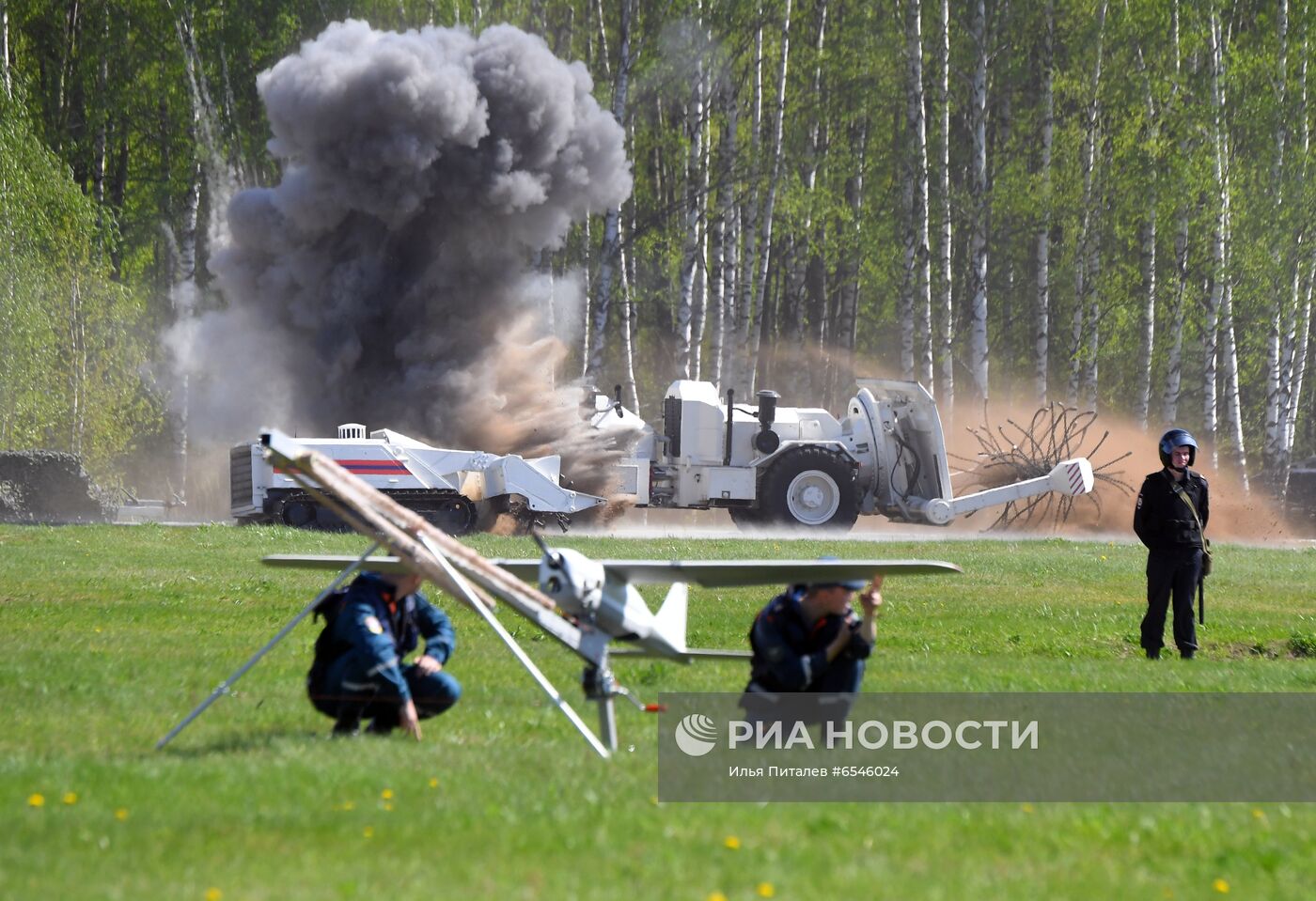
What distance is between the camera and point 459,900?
481 centimetres

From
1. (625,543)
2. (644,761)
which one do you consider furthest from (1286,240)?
→ (644,761)

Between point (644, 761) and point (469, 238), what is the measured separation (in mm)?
23818

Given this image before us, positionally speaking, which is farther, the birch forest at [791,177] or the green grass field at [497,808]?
the birch forest at [791,177]

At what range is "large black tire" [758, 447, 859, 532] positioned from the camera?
84.8 ft

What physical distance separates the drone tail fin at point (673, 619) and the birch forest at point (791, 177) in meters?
22.7

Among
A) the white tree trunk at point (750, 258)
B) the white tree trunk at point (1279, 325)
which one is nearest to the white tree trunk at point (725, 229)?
the white tree trunk at point (750, 258)

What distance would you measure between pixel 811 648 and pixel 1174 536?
19.1 feet

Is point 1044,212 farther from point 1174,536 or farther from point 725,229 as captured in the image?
point 1174,536

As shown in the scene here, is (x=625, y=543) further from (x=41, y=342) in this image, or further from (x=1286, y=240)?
Answer: (x=1286, y=240)

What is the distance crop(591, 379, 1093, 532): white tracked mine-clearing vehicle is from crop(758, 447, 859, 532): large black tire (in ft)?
0.05

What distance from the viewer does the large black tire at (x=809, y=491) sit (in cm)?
2586

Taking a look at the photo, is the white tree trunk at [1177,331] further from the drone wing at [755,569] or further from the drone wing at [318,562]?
the drone wing at [318,562]

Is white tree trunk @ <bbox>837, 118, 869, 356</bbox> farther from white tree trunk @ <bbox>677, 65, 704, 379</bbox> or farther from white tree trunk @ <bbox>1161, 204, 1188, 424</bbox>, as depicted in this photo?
white tree trunk @ <bbox>1161, 204, 1188, 424</bbox>

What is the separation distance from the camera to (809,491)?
26.0 m
